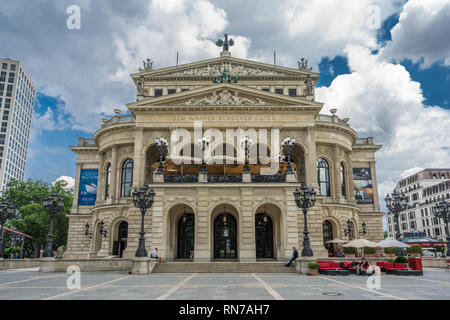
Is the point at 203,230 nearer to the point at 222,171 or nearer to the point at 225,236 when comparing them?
the point at 225,236

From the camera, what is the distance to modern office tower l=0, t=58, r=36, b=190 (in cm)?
11656

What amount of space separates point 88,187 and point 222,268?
26.2 metres

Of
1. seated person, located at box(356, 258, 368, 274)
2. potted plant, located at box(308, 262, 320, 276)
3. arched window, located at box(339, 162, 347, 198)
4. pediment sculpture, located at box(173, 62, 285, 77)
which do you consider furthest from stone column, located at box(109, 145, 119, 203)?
seated person, located at box(356, 258, 368, 274)

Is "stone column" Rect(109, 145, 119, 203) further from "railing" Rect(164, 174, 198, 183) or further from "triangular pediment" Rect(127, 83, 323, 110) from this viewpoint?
"railing" Rect(164, 174, 198, 183)

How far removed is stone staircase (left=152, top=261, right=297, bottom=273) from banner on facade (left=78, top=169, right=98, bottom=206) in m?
22.4

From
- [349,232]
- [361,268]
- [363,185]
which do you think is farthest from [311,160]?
[361,268]

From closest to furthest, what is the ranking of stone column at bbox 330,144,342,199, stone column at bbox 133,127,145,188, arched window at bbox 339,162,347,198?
stone column at bbox 133,127,145,188 → stone column at bbox 330,144,342,199 → arched window at bbox 339,162,347,198

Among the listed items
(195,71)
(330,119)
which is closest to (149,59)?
(195,71)

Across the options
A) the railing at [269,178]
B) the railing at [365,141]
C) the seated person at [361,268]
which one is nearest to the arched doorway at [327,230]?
the railing at [269,178]

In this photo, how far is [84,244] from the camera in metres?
43.8

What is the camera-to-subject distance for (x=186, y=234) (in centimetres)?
3388

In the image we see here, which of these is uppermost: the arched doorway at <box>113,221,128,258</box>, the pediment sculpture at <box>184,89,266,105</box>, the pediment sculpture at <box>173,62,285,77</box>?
the pediment sculpture at <box>173,62,285,77</box>
